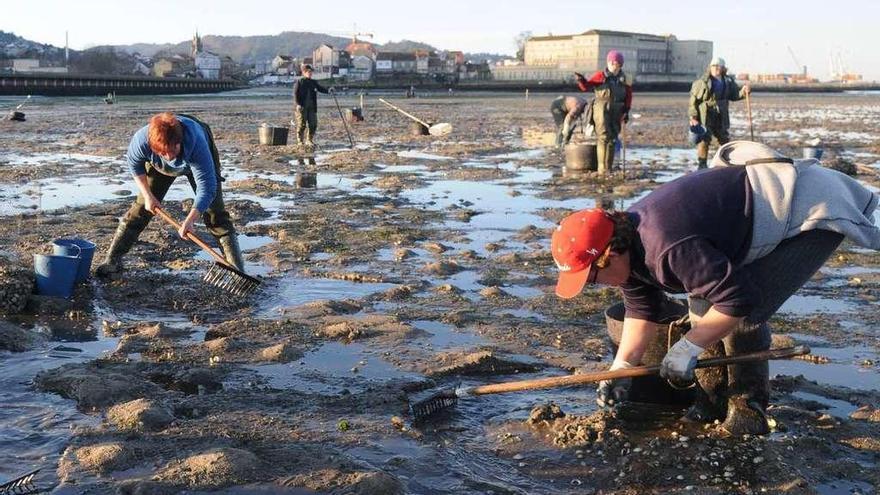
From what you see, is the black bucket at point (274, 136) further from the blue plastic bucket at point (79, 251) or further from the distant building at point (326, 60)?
the distant building at point (326, 60)

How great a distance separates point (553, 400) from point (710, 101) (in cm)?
Result: 1033

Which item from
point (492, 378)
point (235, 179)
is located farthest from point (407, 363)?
point (235, 179)

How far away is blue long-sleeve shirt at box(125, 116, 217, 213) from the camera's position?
6340 mm

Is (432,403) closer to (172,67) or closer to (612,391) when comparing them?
(612,391)

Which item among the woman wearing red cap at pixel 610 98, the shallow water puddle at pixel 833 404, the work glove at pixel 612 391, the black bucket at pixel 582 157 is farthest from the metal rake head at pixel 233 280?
the black bucket at pixel 582 157

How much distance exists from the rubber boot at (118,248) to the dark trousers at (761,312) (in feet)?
15.7

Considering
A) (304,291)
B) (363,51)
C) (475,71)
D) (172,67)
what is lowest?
(304,291)

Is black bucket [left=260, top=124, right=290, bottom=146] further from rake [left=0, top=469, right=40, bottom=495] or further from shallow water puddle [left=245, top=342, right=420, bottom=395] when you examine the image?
rake [left=0, top=469, right=40, bottom=495]

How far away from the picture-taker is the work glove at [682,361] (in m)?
3.71

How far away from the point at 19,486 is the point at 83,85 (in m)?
63.3

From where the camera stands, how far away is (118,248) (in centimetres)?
710

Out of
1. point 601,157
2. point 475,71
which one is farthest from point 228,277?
point 475,71

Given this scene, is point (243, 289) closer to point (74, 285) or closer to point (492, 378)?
point (74, 285)

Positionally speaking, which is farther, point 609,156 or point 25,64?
point 25,64
